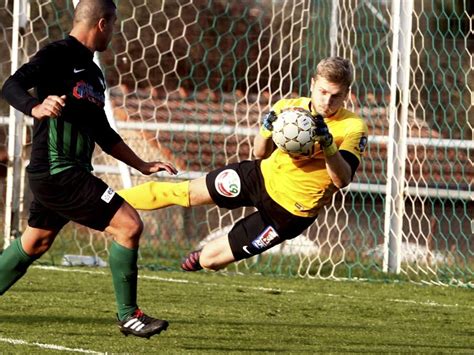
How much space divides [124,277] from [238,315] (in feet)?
5.99

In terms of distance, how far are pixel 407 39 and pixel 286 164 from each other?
3.69 meters

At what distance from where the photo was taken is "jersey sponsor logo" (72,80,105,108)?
622cm

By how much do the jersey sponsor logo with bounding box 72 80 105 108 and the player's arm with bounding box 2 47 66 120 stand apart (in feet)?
0.57

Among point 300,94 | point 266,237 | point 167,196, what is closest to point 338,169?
point 266,237

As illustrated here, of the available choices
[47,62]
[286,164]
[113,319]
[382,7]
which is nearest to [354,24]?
[382,7]

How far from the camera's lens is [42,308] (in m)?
7.79

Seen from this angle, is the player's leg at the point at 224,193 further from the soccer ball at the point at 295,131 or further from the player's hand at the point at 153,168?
the player's hand at the point at 153,168

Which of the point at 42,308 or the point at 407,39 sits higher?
the point at 407,39

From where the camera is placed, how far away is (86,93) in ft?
20.5

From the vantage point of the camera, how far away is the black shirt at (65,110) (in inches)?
243

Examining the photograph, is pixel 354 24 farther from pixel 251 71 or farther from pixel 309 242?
pixel 309 242

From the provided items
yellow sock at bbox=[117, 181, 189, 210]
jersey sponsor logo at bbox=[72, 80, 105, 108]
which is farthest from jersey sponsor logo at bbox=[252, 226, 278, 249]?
jersey sponsor logo at bbox=[72, 80, 105, 108]

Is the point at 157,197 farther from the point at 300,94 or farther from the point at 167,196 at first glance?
the point at 300,94

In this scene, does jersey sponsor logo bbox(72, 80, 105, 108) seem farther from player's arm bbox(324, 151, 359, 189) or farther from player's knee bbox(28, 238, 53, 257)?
player's arm bbox(324, 151, 359, 189)
